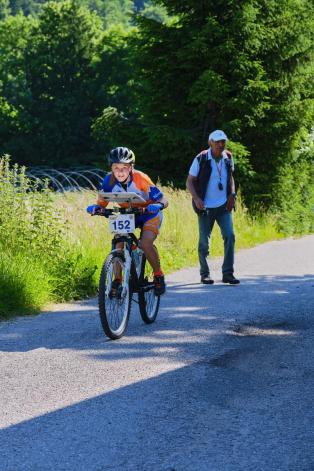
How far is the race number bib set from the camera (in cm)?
769

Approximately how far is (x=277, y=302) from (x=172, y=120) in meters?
14.9

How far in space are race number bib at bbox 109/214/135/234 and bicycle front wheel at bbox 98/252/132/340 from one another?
21 centimetres

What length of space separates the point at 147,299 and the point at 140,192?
1095 mm

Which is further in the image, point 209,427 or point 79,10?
point 79,10

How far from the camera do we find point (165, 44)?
2345 centimetres

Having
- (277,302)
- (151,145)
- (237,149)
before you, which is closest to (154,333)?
(277,302)

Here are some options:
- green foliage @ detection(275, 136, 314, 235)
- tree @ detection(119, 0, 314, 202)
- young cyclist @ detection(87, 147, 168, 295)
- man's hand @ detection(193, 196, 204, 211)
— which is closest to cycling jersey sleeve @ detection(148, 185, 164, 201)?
young cyclist @ detection(87, 147, 168, 295)

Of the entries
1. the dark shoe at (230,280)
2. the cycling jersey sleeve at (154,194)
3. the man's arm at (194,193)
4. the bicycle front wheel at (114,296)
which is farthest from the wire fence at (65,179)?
the bicycle front wheel at (114,296)

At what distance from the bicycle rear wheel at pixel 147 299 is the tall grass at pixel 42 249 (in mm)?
1577

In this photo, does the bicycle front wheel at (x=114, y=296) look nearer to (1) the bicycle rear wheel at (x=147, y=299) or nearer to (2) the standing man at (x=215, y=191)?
(1) the bicycle rear wheel at (x=147, y=299)

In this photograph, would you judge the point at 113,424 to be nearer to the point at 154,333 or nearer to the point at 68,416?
the point at 68,416

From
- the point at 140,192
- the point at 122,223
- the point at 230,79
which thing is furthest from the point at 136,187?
the point at 230,79

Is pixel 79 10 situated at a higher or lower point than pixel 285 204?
higher

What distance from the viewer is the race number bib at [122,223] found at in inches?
303
